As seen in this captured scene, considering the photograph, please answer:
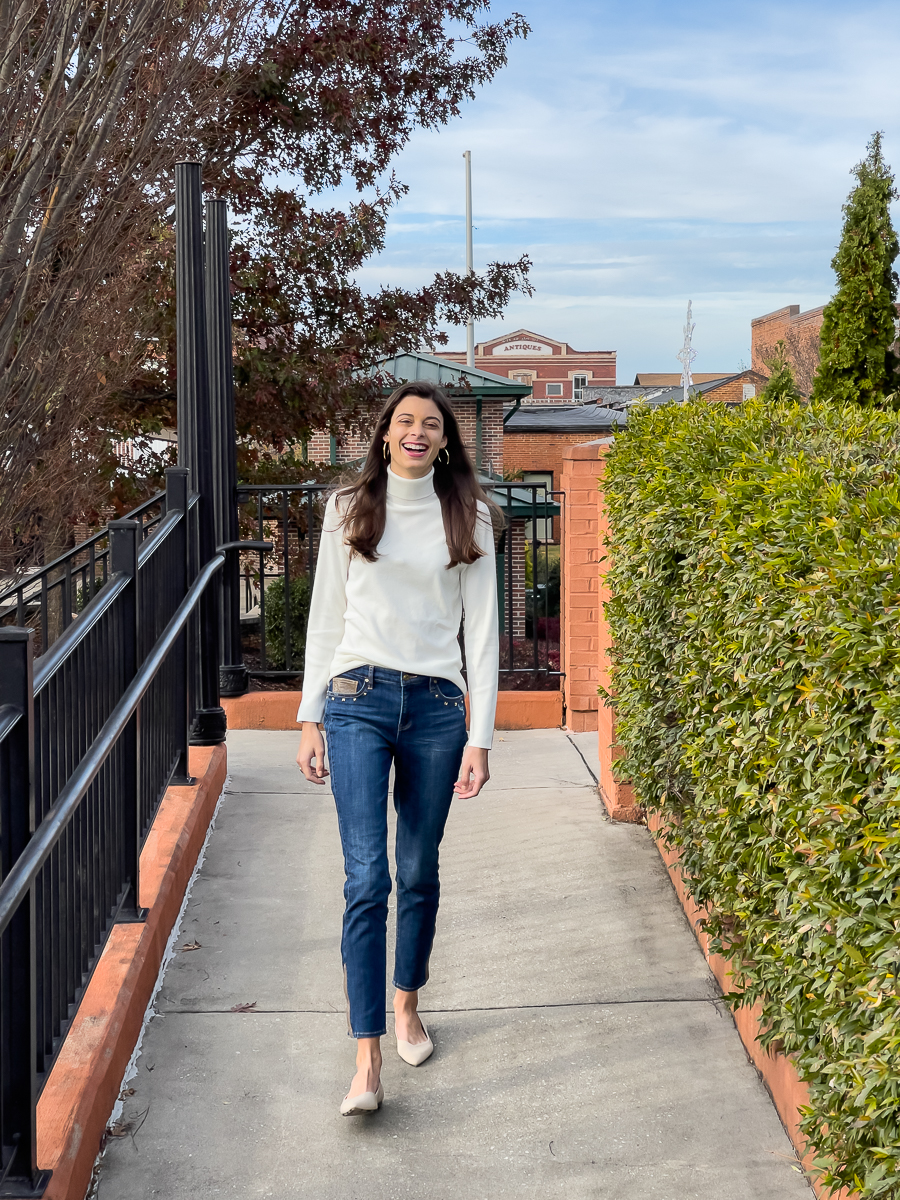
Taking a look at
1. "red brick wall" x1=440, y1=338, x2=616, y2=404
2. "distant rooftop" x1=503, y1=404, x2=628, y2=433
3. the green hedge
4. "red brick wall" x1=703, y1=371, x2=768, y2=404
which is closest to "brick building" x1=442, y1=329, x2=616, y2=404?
"red brick wall" x1=440, y1=338, x2=616, y2=404

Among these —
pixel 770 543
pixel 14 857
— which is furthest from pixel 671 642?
pixel 14 857

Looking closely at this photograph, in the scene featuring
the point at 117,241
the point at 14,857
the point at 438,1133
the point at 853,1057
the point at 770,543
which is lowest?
the point at 438,1133

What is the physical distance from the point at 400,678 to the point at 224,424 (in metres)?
3.98

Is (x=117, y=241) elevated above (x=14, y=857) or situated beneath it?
elevated above

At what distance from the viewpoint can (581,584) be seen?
21.7ft

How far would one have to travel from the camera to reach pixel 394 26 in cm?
950

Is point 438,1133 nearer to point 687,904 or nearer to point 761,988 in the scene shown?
point 761,988

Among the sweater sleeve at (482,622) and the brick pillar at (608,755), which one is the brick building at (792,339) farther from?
the sweater sleeve at (482,622)

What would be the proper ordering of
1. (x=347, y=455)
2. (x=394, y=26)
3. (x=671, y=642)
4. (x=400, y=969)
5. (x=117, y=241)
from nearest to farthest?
1. (x=400, y=969)
2. (x=671, y=642)
3. (x=117, y=241)
4. (x=394, y=26)
5. (x=347, y=455)

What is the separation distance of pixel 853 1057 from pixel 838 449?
5.94ft

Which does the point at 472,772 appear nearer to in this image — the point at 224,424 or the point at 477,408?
the point at 224,424

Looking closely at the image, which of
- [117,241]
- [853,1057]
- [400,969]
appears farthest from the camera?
[117,241]

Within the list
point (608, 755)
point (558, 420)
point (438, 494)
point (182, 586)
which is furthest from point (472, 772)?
point (558, 420)

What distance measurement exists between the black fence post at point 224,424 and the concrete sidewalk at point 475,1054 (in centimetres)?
192
